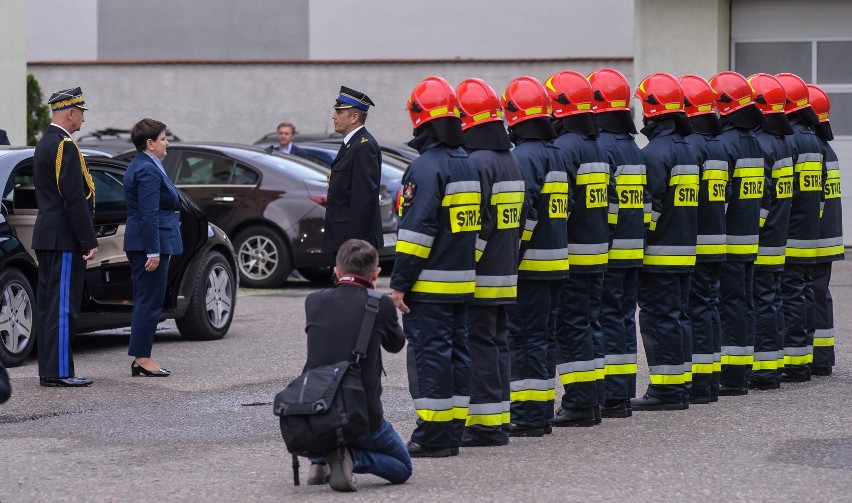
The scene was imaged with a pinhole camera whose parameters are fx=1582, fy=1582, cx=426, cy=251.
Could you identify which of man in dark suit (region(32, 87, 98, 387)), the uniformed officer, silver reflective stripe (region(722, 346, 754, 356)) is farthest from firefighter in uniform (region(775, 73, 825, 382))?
man in dark suit (region(32, 87, 98, 387))

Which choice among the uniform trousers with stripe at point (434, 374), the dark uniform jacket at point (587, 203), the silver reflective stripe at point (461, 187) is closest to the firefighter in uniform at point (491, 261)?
the silver reflective stripe at point (461, 187)

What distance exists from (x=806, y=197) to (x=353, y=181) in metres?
3.13

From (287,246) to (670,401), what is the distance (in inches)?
318

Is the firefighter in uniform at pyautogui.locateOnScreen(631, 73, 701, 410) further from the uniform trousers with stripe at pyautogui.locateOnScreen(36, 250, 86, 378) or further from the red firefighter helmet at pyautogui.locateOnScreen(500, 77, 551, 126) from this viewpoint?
the uniform trousers with stripe at pyautogui.locateOnScreen(36, 250, 86, 378)

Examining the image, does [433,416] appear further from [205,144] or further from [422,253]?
[205,144]

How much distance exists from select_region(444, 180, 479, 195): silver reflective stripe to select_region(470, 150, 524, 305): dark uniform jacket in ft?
0.52

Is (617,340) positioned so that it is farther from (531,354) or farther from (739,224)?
(739,224)

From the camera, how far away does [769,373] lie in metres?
10.5

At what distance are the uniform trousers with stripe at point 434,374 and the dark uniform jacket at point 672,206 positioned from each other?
6.81 ft

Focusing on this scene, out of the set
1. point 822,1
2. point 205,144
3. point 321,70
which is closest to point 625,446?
Result: point 205,144

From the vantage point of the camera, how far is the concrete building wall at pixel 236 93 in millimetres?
31984

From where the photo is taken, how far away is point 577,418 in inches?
352

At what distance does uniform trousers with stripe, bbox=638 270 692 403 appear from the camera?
9570mm

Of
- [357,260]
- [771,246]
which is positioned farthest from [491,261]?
[771,246]
